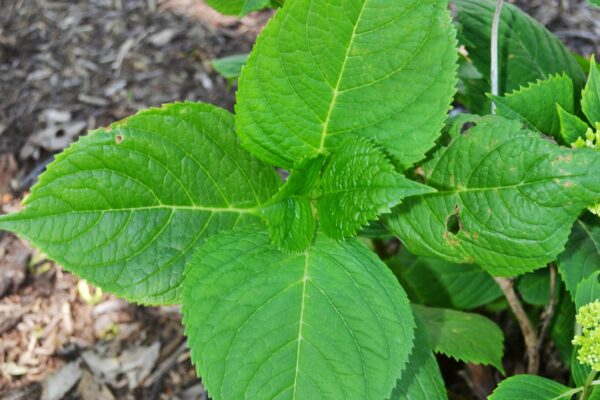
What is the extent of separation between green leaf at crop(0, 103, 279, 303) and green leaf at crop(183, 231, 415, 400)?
4.7 inches

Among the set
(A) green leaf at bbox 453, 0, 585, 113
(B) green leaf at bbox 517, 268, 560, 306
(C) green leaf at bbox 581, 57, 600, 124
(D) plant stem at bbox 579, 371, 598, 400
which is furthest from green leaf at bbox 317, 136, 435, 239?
(B) green leaf at bbox 517, 268, 560, 306

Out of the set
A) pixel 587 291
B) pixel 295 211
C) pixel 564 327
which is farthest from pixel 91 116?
pixel 587 291

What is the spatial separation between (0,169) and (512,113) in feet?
8.77

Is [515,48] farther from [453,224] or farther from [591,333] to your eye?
[591,333]

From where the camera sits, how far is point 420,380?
159 cm

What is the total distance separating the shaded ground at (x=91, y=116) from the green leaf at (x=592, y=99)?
45.9 inches

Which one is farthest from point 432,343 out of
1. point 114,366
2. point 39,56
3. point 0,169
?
point 39,56

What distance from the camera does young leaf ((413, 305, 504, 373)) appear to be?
1.76m

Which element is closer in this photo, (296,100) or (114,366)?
(296,100)

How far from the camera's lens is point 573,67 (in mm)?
1928

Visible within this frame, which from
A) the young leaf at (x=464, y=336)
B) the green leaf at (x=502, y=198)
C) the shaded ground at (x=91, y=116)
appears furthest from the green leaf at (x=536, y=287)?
the green leaf at (x=502, y=198)

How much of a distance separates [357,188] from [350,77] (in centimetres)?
23

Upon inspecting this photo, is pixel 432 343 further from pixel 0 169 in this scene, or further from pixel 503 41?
pixel 0 169

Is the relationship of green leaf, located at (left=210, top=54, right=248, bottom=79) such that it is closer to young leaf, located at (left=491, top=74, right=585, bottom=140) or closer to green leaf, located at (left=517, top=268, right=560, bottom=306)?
young leaf, located at (left=491, top=74, right=585, bottom=140)
